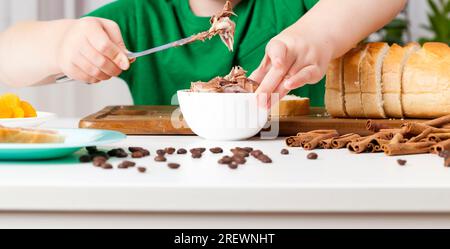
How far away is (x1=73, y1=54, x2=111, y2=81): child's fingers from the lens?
60.1 inches

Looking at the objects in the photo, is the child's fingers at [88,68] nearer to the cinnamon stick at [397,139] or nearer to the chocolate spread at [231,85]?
the chocolate spread at [231,85]

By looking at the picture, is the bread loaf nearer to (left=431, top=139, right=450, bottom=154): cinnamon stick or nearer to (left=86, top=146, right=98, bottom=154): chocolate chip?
(left=431, top=139, right=450, bottom=154): cinnamon stick

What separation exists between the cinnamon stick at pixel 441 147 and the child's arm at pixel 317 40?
313 mm

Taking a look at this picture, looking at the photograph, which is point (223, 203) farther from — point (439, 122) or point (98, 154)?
point (439, 122)

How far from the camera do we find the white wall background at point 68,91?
11.0 feet

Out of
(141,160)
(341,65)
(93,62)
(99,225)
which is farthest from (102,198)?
(341,65)

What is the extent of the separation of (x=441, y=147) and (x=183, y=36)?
1.34 meters

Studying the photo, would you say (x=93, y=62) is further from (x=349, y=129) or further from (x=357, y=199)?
(x=357, y=199)

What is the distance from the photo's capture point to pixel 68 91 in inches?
139

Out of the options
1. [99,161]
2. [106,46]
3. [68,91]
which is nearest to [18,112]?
[106,46]

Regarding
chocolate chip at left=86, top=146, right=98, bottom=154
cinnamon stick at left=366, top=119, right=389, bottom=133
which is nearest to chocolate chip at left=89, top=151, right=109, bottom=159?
chocolate chip at left=86, top=146, right=98, bottom=154

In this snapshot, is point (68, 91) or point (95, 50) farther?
point (68, 91)

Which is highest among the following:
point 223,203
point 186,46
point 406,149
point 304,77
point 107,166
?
point 186,46

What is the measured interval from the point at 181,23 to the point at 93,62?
87cm
